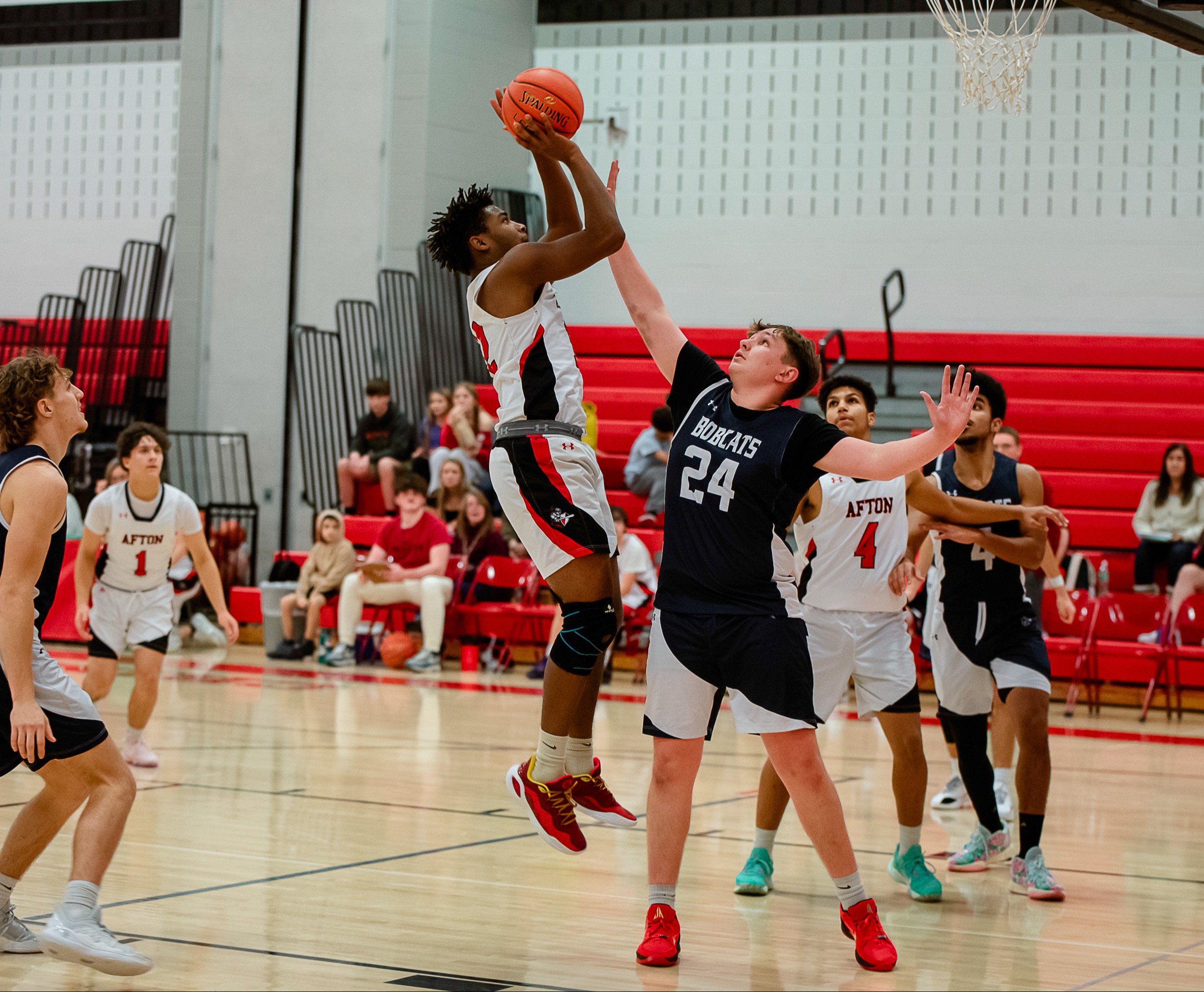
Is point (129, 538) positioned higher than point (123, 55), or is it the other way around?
point (123, 55)

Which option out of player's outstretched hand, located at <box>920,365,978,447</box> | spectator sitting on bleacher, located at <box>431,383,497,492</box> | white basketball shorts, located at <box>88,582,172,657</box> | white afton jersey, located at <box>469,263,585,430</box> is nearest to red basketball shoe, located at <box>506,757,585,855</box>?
white afton jersey, located at <box>469,263,585,430</box>

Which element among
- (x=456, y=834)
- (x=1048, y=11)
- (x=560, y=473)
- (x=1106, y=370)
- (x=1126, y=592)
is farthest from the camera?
(x=1106, y=370)

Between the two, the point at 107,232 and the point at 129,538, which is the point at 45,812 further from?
the point at 107,232

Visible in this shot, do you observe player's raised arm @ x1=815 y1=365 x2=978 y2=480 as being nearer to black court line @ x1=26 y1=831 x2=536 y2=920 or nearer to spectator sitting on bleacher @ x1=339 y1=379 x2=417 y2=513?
black court line @ x1=26 y1=831 x2=536 y2=920

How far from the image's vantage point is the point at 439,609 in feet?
37.3

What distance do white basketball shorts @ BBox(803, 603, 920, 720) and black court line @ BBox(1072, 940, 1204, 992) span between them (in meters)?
1.11

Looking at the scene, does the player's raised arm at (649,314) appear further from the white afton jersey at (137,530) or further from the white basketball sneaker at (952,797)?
the white afton jersey at (137,530)

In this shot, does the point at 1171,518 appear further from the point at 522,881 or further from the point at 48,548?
the point at 48,548

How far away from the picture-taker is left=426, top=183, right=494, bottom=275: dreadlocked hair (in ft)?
13.7

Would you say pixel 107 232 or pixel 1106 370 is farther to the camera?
pixel 107 232

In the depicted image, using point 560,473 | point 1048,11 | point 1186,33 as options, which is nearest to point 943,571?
point 560,473

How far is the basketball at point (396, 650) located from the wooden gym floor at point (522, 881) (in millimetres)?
3032

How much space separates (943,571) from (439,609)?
6.62m

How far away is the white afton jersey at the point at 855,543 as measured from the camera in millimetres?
4969
